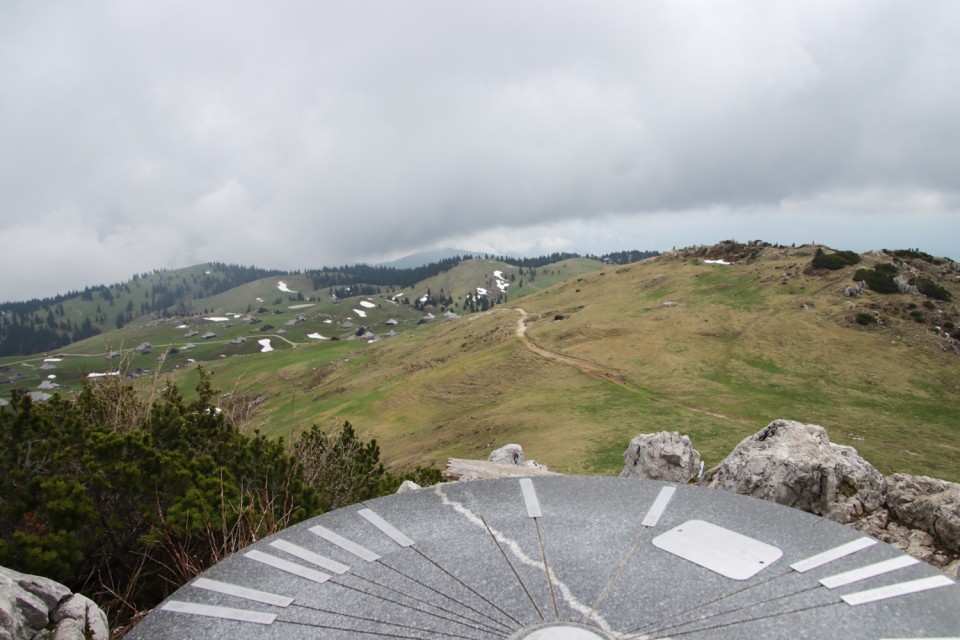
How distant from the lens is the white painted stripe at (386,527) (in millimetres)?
7852

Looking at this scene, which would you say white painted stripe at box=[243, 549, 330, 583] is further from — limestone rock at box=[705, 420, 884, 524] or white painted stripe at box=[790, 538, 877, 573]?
limestone rock at box=[705, 420, 884, 524]

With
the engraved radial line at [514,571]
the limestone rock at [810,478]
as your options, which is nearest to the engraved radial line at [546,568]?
the engraved radial line at [514,571]

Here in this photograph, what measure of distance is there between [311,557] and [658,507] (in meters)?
5.61

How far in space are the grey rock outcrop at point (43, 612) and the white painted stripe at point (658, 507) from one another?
7.41 metres

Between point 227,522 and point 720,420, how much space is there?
24.4 meters

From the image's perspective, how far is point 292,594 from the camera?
6.54m

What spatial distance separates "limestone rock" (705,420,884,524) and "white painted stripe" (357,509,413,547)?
7.76 meters

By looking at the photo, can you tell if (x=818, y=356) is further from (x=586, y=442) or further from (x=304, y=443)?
(x=304, y=443)

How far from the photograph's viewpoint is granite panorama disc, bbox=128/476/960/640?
19.1ft

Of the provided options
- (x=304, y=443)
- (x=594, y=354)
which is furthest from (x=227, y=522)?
(x=594, y=354)

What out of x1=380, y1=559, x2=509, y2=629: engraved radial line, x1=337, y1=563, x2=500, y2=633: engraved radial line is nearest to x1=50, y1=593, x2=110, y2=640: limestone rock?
x1=337, y1=563, x2=500, y2=633: engraved radial line

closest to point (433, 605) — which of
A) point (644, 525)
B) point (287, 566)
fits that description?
point (287, 566)

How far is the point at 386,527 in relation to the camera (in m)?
8.28

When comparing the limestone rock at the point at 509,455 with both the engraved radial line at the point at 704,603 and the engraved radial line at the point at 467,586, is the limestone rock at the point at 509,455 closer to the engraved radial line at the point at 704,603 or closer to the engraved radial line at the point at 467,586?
the engraved radial line at the point at 467,586
